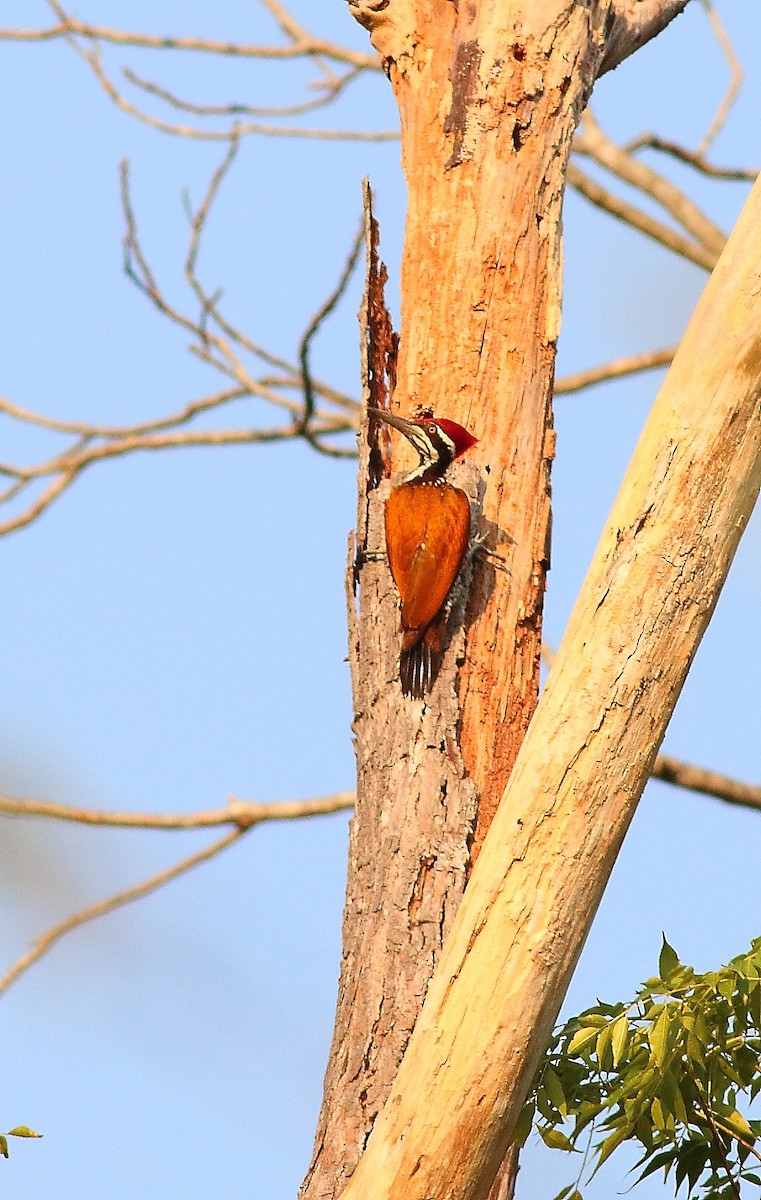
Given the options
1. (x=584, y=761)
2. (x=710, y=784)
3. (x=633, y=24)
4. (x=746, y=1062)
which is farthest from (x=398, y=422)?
(x=710, y=784)

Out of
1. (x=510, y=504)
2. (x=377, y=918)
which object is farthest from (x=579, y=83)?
(x=377, y=918)

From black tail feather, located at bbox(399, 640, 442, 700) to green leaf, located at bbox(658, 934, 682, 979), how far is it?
102 cm

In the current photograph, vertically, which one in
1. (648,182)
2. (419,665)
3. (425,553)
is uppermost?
(648,182)

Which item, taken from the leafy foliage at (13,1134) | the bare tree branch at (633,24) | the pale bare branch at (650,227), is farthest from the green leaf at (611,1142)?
the pale bare branch at (650,227)

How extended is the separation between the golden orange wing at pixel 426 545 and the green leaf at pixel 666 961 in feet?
3.52

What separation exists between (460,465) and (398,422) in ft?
0.67

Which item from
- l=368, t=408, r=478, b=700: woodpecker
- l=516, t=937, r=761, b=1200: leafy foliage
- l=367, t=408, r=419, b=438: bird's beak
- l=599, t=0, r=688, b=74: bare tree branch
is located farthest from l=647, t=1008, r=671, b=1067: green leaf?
l=599, t=0, r=688, b=74: bare tree branch

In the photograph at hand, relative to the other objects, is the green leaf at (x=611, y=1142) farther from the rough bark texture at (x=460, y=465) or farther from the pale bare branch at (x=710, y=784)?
the pale bare branch at (x=710, y=784)

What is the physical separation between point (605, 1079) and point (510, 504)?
4.71ft

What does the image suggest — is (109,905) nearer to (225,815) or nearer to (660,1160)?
(225,815)

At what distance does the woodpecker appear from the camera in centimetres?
329

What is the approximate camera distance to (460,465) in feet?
11.3

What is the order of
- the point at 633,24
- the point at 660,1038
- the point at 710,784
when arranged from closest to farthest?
1. the point at 660,1038
2. the point at 633,24
3. the point at 710,784

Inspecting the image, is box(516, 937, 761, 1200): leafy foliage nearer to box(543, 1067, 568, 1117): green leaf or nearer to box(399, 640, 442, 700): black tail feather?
box(543, 1067, 568, 1117): green leaf
